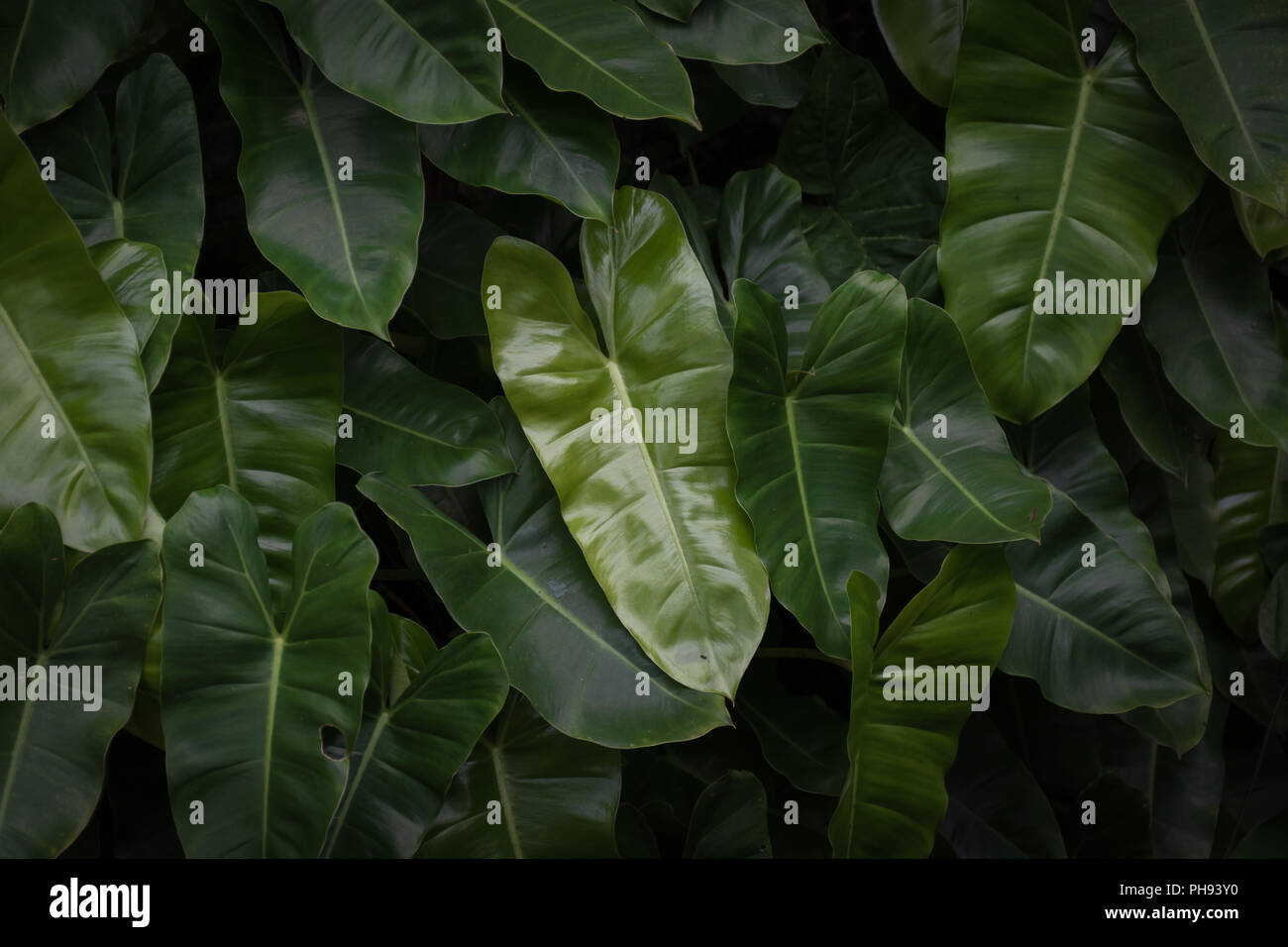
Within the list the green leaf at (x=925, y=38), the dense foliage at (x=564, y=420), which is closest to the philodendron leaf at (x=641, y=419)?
the dense foliage at (x=564, y=420)

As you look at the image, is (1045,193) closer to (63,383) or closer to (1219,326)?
(1219,326)

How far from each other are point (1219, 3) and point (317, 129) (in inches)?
55.0

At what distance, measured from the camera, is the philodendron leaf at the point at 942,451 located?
130 centimetres

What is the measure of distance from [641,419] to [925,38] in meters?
0.83

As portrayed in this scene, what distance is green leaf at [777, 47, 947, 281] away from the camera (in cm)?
170

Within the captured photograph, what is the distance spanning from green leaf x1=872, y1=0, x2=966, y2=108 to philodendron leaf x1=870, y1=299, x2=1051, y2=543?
47 centimetres

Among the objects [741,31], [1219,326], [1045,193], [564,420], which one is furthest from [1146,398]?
[564,420]

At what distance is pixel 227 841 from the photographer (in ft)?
A: 3.82

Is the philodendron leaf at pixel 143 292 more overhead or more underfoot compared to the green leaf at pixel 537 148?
more underfoot

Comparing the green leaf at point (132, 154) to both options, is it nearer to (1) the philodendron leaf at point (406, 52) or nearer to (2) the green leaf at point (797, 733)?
(1) the philodendron leaf at point (406, 52)

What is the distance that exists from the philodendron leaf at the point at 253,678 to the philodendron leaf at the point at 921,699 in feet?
2.19

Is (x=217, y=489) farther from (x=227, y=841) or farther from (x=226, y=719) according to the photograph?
(x=227, y=841)

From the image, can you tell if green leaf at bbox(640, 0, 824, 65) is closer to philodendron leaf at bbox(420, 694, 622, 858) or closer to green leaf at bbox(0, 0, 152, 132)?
green leaf at bbox(0, 0, 152, 132)

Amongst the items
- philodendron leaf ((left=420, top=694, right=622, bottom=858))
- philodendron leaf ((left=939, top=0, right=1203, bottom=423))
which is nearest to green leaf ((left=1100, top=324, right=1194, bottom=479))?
philodendron leaf ((left=939, top=0, right=1203, bottom=423))
